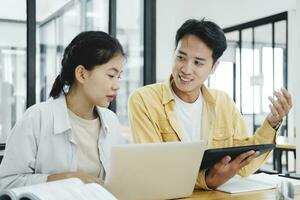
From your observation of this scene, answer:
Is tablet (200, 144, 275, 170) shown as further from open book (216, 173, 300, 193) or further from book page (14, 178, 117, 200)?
book page (14, 178, 117, 200)

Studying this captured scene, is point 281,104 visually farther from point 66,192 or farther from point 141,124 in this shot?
point 66,192

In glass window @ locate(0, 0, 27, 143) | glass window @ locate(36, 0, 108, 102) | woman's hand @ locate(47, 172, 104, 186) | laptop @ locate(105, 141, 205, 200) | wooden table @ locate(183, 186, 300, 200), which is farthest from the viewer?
glass window @ locate(36, 0, 108, 102)

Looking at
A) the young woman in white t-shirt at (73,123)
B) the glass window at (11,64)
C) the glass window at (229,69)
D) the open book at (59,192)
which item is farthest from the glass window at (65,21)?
the open book at (59,192)

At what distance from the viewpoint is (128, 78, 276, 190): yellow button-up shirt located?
66.0 inches

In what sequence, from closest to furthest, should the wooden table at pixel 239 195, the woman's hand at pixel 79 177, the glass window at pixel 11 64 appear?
1. the woman's hand at pixel 79 177
2. the wooden table at pixel 239 195
3. the glass window at pixel 11 64

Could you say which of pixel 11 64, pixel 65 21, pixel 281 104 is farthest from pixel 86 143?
pixel 65 21

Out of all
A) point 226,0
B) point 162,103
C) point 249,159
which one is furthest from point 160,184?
point 226,0

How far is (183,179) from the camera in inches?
51.1

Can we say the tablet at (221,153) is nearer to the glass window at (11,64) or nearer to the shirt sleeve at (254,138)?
the shirt sleeve at (254,138)

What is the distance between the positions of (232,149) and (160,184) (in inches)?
10.5

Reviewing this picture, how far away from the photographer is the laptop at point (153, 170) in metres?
1.13

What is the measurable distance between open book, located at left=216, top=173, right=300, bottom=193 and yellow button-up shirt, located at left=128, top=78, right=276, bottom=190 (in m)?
0.06

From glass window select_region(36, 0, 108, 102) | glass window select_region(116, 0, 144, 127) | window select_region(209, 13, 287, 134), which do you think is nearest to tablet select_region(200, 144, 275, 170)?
glass window select_region(36, 0, 108, 102)

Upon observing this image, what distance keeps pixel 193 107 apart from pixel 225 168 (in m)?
0.49
